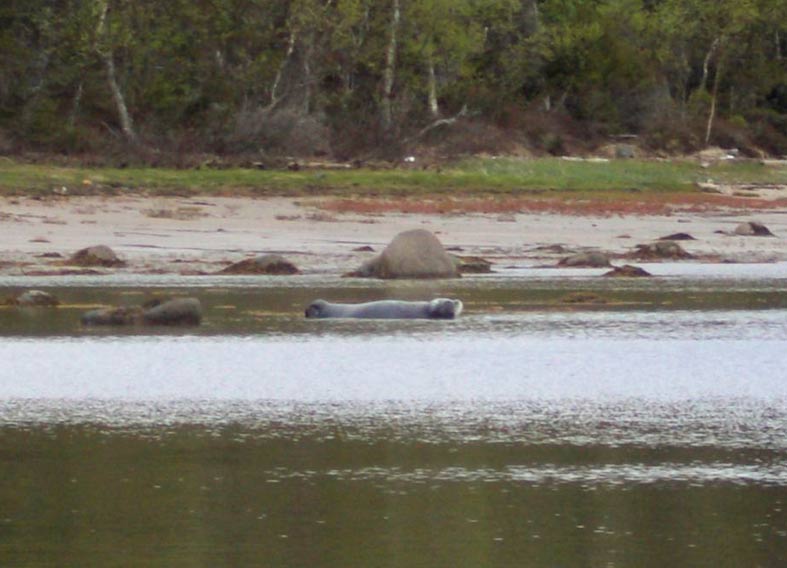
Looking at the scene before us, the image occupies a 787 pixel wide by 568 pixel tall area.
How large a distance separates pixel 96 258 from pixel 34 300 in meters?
4.14

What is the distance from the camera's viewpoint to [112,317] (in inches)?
596

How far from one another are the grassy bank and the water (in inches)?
443

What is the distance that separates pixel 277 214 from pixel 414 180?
17.6 ft

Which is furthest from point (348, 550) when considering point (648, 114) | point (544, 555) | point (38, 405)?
point (648, 114)

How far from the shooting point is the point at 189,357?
42.7ft

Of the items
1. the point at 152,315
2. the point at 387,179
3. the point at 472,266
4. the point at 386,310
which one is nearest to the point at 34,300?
the point at 152,315

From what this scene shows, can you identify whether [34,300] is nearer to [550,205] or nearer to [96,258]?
[96,258]

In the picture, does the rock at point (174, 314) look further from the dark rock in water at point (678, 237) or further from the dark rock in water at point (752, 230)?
the dark rock in water at point (752, 230)

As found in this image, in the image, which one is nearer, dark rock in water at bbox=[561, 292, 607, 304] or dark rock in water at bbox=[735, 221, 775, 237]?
dark rock in water at bbox=[561, 292, 607, 304]

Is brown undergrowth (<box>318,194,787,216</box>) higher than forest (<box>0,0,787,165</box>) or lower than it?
lower

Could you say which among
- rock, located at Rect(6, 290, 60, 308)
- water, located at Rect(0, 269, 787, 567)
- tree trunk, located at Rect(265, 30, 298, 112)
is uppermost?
tree trunk, located at Rect(265, 30, 298, 112)

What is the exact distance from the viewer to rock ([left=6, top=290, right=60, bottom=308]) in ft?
54.6

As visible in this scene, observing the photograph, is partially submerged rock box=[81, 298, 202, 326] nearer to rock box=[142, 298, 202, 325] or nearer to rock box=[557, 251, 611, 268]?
rock box=[142, 298, 202, 325]

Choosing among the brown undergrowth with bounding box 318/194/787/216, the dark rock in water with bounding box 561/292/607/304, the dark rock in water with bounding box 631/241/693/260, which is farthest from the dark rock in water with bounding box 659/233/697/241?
the dark rock in water with bounding box 561/292/607/304
